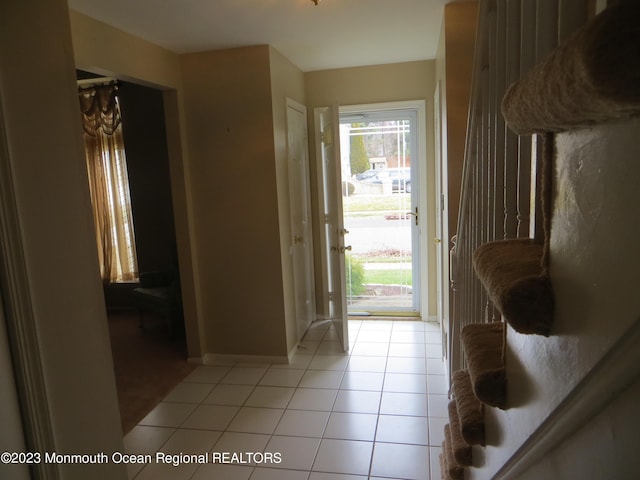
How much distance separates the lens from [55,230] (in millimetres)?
1447

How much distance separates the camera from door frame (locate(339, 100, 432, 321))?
4.09 metres

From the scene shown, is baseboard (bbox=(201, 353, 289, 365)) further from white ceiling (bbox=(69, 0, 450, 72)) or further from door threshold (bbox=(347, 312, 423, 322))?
white ceiling (bbox=(69, 0, 450, 72))

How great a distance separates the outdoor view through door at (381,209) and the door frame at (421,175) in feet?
0.23

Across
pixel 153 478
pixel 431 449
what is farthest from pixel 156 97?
pixel 431 449

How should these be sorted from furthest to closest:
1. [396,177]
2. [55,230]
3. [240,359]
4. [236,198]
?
[396,177], [240,359], [236,198], [55,230]

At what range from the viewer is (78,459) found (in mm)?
1511

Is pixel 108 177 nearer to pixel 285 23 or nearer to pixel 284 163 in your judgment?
pixel 284 163

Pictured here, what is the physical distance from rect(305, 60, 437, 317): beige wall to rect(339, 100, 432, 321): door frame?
0.03 meters

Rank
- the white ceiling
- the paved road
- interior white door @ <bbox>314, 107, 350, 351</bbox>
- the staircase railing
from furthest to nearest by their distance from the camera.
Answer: the paved road
interior white door @ <bbox>314, 107, 350, 351</bbox>
the white ceiling
the staircase railing

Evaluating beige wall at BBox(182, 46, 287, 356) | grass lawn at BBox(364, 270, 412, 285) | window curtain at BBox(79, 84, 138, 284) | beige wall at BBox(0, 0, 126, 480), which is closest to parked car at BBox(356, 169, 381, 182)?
grass lawn at BBox(364, 270, 412, 285)

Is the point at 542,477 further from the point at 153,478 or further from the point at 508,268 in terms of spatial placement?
the point at 153,478

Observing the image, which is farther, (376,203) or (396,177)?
(376,203)

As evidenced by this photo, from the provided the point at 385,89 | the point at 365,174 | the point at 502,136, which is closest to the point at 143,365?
the point at 365,174

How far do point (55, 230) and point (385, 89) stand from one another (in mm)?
3370
